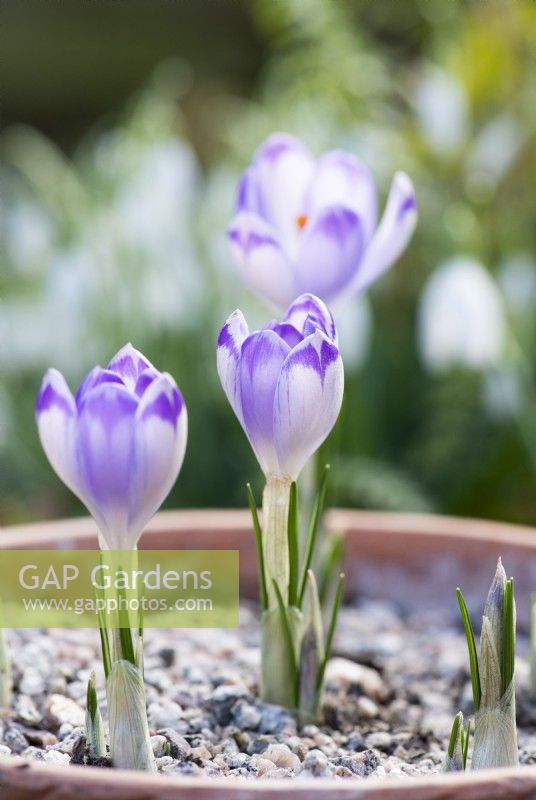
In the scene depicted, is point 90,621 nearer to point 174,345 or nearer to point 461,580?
point 461,580

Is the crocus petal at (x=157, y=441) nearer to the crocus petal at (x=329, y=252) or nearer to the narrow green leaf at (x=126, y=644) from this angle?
the narrow green leaf at (x=126, y=644)

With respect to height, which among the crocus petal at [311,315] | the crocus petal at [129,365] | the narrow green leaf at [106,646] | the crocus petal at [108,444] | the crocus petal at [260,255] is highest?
the crocus petal at [260,255]

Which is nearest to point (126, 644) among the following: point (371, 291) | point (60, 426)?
point (60, 426)

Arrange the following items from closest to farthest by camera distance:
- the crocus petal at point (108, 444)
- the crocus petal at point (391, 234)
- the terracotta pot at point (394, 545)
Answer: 1. the crocus petal at point (108, 444)
2. the crocus petal at point (391, 234)
3. the terracotta pot at point (394, 545)

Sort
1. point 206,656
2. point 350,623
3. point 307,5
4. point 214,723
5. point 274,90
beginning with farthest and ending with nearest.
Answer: point 274,90 < point 307,5 < point 350,623 < point 206,656 < point 214,723

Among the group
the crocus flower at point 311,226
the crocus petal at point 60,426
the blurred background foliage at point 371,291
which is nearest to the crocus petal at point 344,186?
the crocus flower at point 311,226

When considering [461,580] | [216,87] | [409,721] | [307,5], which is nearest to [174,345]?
[307,5]

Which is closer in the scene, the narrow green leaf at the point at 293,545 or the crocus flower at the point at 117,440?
the crocus flower at the point at 117,440
